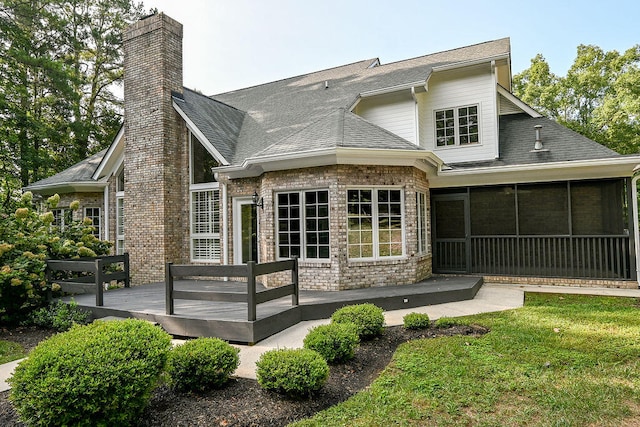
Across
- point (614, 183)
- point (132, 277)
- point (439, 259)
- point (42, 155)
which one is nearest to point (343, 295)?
point (439, 259)

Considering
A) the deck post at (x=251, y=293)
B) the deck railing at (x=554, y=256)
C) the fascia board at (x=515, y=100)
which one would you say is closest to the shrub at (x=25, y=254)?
the deck post at (x=251, y=293)

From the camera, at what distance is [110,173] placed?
39.6 feet

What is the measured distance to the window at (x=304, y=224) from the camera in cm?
816

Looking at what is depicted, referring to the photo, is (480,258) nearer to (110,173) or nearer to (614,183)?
(614,183)

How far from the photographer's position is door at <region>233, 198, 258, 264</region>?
9781 mm

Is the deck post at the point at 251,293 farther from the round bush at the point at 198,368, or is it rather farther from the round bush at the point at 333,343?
the round bush at the point at 198,368

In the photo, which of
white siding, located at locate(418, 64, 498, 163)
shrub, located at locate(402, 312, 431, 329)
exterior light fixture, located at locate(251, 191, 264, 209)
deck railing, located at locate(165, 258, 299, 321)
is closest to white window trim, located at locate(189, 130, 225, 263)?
exterior light fixture, located at locate(251, 191, 264, 209)

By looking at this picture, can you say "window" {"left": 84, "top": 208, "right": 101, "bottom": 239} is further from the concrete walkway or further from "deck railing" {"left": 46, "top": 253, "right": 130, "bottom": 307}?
the concrete walkway

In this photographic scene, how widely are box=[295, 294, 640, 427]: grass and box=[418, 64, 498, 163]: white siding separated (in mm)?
6205

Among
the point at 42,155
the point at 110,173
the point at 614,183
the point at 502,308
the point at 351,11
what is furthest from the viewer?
the point at 42,155

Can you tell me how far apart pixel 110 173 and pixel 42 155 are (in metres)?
8.03

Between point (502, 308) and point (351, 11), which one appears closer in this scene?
point (502, 308)

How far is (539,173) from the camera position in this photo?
938 cm

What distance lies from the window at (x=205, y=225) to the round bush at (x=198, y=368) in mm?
6897
